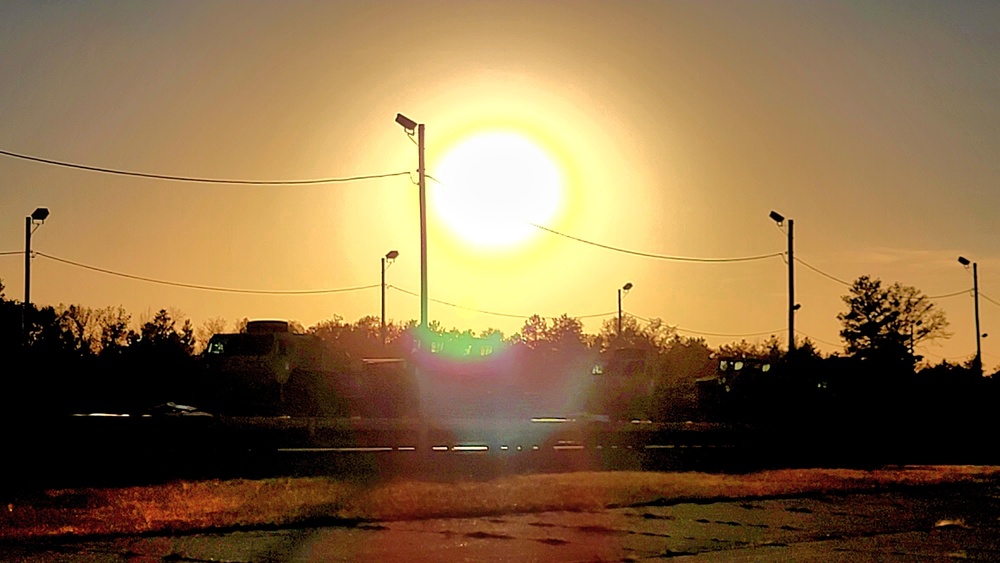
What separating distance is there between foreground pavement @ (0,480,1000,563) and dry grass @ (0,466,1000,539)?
62 centimetres

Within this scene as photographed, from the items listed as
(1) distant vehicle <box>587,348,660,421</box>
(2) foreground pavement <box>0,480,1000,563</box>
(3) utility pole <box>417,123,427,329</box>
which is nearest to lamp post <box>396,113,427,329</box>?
(3) utility pole <box>417,123,427,329</box>

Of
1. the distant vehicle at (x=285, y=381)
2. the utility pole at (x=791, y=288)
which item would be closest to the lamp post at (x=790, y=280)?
the utility pole at (x=791, y=288)

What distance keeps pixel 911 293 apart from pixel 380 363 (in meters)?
75.9

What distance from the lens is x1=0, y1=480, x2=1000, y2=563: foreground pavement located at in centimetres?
1179

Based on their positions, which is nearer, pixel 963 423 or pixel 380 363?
pixel 380 363

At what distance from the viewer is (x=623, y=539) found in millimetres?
14047

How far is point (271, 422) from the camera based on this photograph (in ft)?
71.2

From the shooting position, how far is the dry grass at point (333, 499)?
531 inches

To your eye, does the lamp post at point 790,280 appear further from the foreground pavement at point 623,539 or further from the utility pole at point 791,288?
the foreground pavement at point 623,539

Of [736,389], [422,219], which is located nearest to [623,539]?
[422,219]

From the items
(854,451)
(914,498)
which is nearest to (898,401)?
(854,451)

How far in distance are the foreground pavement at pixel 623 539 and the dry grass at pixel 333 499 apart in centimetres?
62

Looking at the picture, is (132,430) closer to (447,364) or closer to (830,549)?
(830,549)

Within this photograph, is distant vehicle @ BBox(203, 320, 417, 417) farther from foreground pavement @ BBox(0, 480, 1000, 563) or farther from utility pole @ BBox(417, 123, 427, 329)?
foreground pavement @ BBox(0, 480, 1000, 563)
